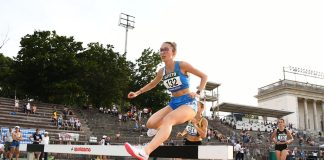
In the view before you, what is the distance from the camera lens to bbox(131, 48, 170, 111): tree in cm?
4916

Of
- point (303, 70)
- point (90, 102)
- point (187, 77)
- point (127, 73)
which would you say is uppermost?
point (303, 70)

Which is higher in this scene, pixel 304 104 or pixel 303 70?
pixel 303 70

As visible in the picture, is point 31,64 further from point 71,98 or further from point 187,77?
point 187,77

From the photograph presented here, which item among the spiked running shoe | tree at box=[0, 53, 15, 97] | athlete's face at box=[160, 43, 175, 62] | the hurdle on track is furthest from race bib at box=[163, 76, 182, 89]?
tree at box=[0, 53, 15, 97]

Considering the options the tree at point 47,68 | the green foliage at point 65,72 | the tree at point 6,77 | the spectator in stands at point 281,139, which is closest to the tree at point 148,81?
the green foliage at point 65,72

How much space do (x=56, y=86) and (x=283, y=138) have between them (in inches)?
1156

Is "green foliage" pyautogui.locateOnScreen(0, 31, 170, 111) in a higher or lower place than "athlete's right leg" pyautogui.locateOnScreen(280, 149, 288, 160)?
higher

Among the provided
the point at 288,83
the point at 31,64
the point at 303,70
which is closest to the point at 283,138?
the point at 31,64

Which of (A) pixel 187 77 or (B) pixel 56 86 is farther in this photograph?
(B) pixel 56 86

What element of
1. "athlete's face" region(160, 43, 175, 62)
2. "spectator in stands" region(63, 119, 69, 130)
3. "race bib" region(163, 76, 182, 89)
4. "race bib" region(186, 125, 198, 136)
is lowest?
"race bib" region(186, 125, 198, 136)

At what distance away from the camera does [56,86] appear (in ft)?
122

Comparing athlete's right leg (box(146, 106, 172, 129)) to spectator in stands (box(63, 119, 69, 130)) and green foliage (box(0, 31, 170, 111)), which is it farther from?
green foliage (box(0, 31, 170, 111))

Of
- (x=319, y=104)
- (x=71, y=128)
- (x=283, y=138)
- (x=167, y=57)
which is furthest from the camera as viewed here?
(x=319, y=104)

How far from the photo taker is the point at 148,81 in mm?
50656
